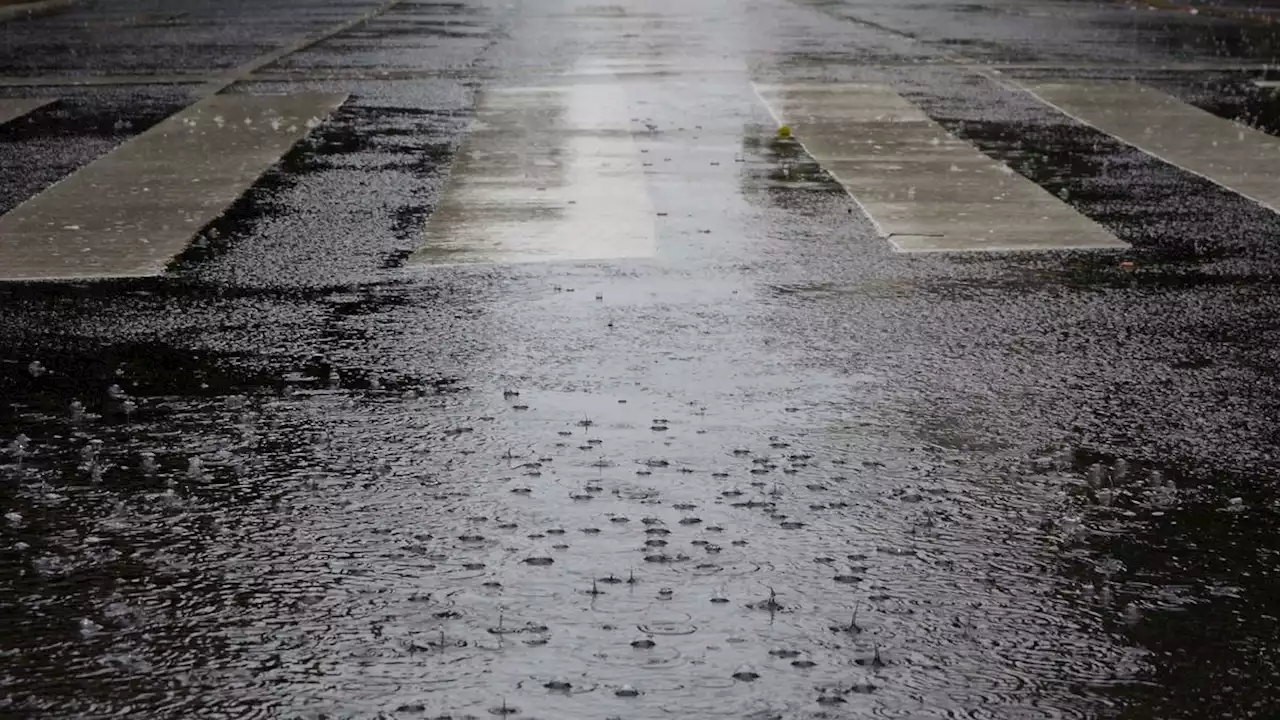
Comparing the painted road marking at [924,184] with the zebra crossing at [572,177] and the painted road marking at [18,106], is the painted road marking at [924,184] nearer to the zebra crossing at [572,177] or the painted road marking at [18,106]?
the zebra crossing at [572,177]

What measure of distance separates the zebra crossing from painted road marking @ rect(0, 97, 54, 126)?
0.08 feet

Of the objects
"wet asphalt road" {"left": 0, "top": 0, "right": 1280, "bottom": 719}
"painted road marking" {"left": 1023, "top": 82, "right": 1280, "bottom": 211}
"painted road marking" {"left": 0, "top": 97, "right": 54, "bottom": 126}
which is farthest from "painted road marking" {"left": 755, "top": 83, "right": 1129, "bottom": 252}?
"painted road marking" {"left": 0, "top": 97, "right": 54, "bottom": 126}

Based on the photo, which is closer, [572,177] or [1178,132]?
[572,177]

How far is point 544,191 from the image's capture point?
9375 millimetres

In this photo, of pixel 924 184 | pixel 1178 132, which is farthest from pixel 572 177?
pixel 1178 132

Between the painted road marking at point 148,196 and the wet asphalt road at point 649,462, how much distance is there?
26cm

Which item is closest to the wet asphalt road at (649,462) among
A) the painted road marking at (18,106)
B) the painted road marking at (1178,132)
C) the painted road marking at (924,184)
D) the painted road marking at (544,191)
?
the painted road marking at (544,191)

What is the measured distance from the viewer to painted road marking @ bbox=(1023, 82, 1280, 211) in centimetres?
999

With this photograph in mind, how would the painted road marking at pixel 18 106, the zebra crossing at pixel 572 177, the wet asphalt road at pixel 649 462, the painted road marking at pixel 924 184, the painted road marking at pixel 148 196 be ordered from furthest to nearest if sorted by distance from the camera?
the painted road marking at pixel 18 106 → the painted road marking at pixel 924 184 → the zebra crossing at pixel 572 177 → the painted road marking at pixel 148 196 → the wet asphalt road at pixel 649 462

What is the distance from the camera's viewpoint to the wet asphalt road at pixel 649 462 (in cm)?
361

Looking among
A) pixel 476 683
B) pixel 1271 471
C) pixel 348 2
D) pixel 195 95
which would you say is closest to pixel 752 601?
pixel 476 683

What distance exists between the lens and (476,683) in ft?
11.5

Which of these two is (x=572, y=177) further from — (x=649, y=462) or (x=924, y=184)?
(x=649, y=462)

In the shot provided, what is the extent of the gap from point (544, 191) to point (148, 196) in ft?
7.14
